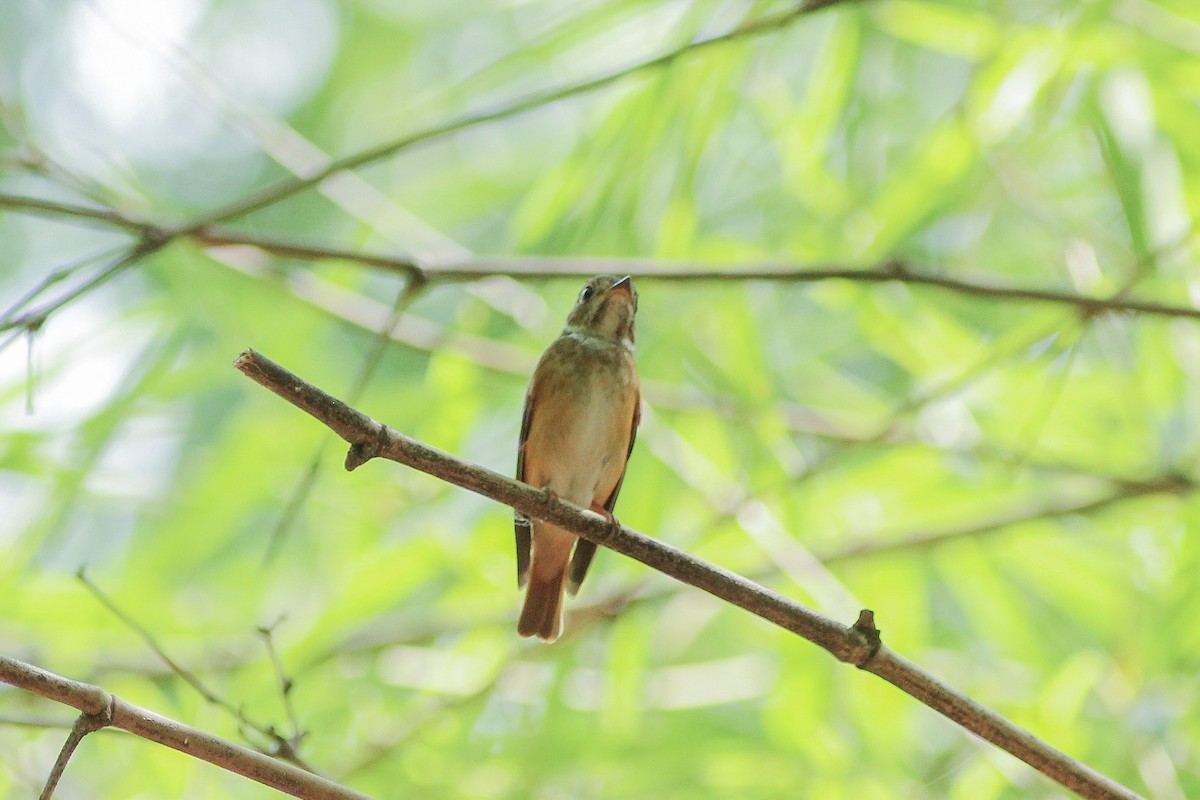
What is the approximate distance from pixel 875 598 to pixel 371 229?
7.55 feet

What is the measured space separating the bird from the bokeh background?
125 mm

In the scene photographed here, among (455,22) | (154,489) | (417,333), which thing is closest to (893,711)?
(417,333)

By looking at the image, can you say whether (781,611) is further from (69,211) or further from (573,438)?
(573,438)

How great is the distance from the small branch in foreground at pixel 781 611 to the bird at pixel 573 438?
6.31 feet

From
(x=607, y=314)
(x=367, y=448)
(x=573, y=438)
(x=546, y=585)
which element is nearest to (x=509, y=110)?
(x=367, y=448)

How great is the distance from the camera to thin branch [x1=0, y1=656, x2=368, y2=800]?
1887 millimetres

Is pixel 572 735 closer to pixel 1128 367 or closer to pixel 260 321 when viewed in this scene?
pixel 260 321

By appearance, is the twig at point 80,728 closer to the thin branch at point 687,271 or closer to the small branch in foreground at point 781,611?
the small branch in foreground at point 781,611

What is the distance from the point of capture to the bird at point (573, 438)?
4379 mm

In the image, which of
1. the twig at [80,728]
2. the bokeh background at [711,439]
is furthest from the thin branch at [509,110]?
the twig at [80,728]

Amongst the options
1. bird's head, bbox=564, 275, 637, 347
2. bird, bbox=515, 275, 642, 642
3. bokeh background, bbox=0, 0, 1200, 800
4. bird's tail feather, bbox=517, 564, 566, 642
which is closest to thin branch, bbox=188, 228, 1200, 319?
bokeh background, bbox=0, 0, 1200, 800

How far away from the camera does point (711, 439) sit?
4.68 meters

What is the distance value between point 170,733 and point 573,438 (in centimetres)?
251

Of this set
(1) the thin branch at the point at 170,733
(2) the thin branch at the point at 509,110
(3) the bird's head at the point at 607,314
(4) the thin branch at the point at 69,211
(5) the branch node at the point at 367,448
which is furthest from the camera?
(3) the bird's head at the point at 607,314
